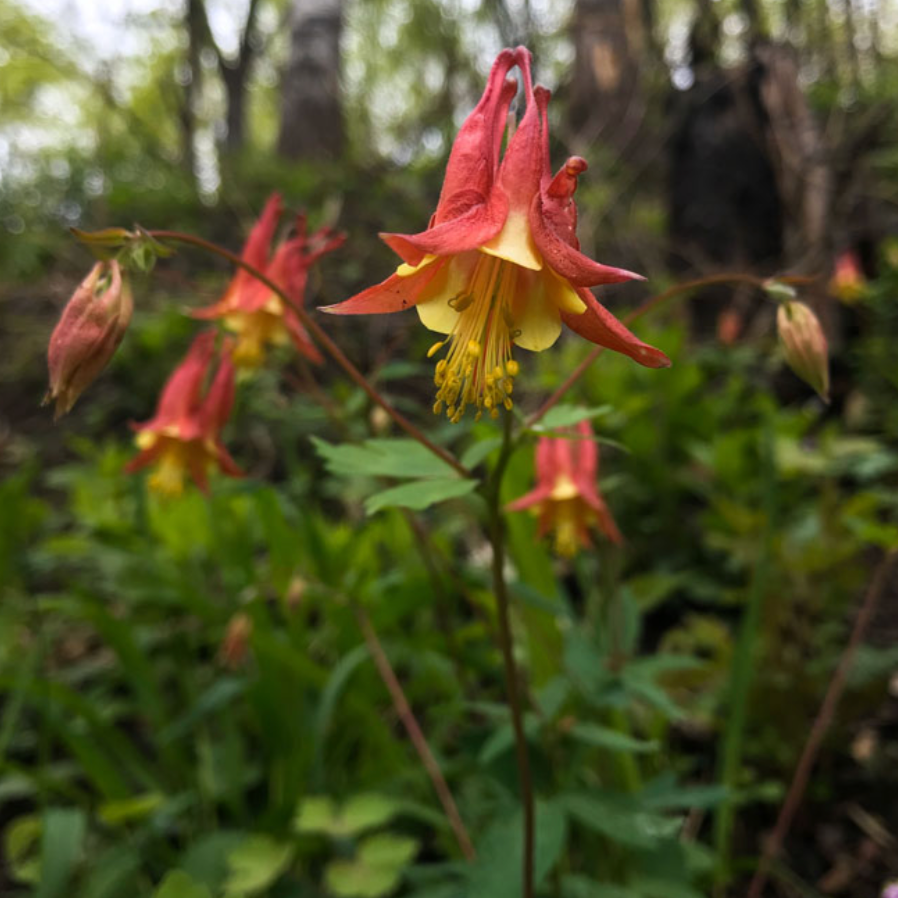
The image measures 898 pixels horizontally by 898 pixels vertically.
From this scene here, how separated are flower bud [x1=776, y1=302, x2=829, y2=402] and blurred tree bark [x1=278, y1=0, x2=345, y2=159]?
6070 millimetres

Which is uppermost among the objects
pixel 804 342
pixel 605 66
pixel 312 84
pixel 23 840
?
pixel 312 84

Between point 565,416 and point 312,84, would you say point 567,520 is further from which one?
point 312,84

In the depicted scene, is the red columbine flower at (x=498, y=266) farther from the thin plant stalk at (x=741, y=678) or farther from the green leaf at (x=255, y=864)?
the green leaf at (x=255, y=864)

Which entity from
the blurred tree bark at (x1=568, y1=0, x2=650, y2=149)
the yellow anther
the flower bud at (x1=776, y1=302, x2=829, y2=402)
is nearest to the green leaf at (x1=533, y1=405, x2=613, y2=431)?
the yellow anther

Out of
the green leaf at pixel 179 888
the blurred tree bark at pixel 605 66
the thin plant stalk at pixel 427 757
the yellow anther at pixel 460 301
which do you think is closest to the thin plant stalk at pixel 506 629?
the yellow anther at pixel 460 301

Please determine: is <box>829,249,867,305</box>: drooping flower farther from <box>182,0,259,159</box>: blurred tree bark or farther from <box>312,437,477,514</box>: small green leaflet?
<box>182,0,259,159</box>: blurred tree bark

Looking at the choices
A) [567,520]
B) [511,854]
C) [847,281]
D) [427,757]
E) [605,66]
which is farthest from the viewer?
[605,66]

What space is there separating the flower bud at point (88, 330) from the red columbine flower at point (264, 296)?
502 millimetres

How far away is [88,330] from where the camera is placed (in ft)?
2.88

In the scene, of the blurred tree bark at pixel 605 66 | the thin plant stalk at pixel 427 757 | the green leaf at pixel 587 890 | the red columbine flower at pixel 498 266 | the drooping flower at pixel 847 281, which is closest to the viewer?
the red columbine flower at pixel 498 266

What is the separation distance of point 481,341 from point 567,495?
0.57m

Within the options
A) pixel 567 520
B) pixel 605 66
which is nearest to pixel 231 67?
pixel 605 66

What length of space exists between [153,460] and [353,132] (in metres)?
5.97

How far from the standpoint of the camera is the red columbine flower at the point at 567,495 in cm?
138
